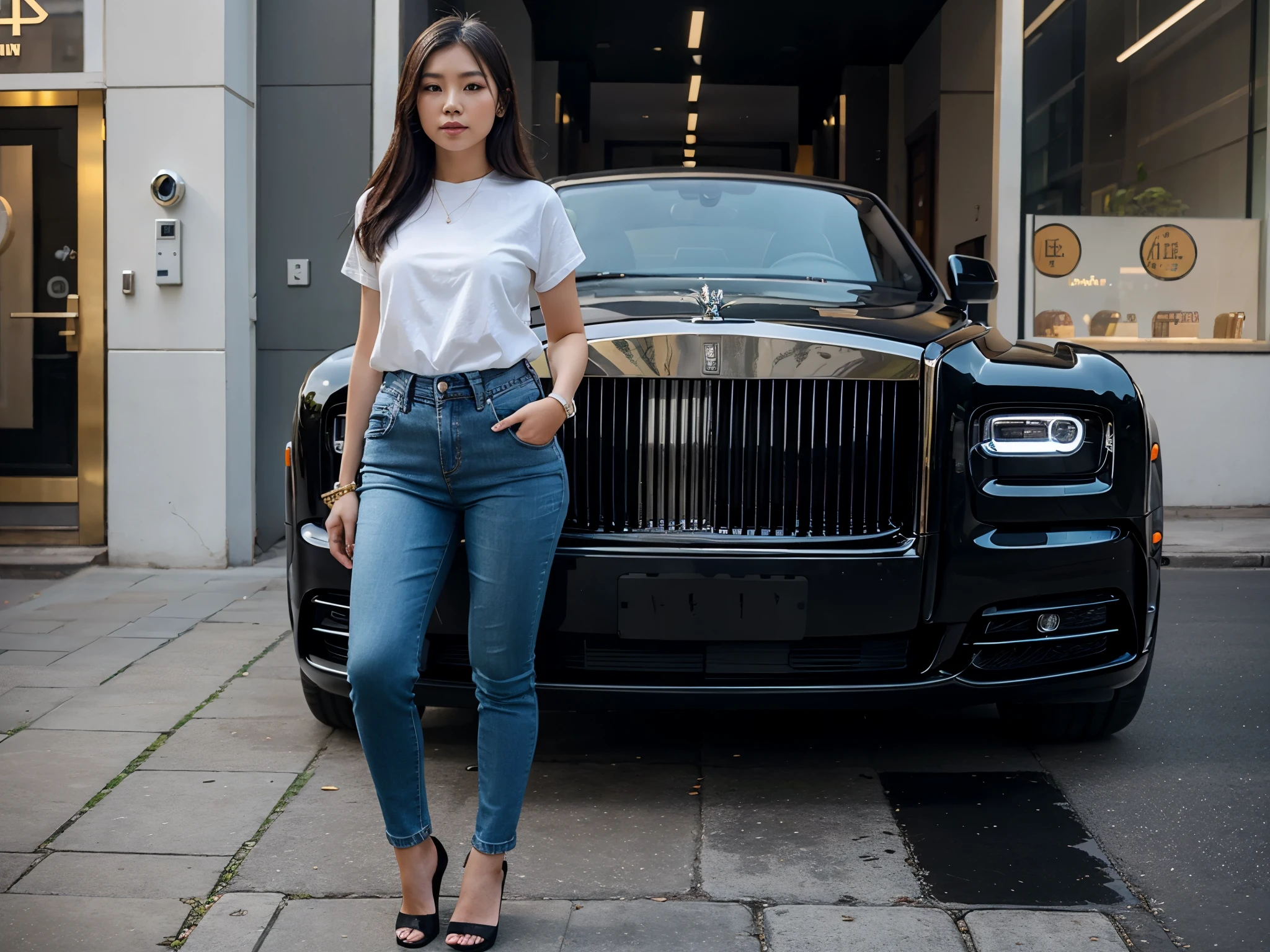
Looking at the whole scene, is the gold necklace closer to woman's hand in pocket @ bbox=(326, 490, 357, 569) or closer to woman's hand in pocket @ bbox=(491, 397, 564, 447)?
woman's hand in pocket @ bbox=(491, 397, 564, 447)

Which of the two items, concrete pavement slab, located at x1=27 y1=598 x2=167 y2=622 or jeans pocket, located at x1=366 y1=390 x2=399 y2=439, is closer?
jeans pocket, located at x1=366 y1=390 x2=399 y2=439

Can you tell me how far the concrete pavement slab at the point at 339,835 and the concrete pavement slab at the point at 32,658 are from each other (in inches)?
71.3

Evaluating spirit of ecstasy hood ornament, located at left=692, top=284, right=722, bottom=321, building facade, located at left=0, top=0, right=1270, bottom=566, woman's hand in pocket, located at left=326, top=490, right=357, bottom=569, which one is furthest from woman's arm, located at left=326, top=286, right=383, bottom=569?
building facade, located at left=0, top=0, right=1270, bottom=566

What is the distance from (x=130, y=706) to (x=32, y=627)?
1.66 metres

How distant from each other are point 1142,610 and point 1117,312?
6881mm

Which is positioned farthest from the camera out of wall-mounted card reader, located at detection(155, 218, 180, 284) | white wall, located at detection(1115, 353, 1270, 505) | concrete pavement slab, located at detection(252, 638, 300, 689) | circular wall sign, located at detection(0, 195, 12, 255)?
white wall, located at detection(1115, 353, 1270, 505)

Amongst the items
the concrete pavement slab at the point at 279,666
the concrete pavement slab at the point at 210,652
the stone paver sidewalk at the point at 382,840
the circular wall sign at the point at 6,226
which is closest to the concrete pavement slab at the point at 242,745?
the stone paver sidewalk at the point at 382,840

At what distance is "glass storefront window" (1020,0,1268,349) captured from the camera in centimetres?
966

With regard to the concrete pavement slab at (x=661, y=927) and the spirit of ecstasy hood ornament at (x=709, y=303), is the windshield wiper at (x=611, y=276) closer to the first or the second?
the spirit of ecstasy hood ornament at (x=709, y=303)

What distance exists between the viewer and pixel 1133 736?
13.2 feet

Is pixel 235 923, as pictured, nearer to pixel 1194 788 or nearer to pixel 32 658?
pixel 1194 788

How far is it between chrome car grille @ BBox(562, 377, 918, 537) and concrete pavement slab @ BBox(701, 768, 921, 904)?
0.69 metres

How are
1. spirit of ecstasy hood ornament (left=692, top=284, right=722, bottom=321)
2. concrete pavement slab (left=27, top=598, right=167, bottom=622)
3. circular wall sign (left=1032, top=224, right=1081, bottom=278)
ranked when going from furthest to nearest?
circular wall sign (left=1032, top=224, right=1081, bottom=278), concrete pavement slab (left=27, top=598, right=167, bottom=622), spirit of ecstasy hood ornament (left=692, top=284, right=722, bottom=321)

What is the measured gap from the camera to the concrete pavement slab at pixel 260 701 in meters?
4.27
